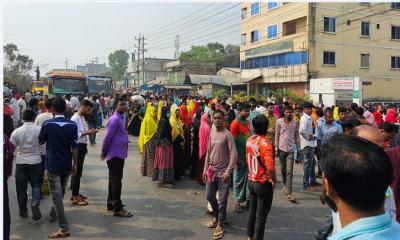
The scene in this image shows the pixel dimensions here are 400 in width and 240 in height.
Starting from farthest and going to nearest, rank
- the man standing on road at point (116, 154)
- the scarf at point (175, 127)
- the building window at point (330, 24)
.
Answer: the building window at point (330, 24), the scarf at point (175, 127), the man standing on road at point (116, 154)

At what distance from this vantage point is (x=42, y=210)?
6473mm

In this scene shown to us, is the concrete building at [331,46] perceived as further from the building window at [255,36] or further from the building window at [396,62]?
the building window at [255,36]

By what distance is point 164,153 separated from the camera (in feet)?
27.1

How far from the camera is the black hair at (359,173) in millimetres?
1581

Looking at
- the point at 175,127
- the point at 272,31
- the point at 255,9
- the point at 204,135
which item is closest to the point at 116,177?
the point at 204,135

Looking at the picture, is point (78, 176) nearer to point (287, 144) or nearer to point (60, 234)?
point (60, 234)

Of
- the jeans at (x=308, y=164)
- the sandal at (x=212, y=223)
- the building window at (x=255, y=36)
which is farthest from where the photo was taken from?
the building window at (x=255, y=36)

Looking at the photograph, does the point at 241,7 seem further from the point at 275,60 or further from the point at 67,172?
the point at 67,172

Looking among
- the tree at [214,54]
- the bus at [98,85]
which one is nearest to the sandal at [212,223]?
the bus at [98,85]

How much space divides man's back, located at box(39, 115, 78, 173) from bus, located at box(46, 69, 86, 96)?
19.4 m

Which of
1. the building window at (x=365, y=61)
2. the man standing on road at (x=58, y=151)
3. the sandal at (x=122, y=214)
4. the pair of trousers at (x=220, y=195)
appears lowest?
the sandal at (x=122, y=214)

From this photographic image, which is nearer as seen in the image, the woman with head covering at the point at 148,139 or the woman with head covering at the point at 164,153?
the woman with head covering at the point at 164,153

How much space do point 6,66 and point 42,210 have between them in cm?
3974

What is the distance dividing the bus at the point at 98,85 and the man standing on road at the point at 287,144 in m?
20.9
